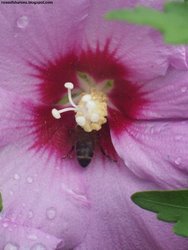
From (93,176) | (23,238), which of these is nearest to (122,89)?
(93,176)

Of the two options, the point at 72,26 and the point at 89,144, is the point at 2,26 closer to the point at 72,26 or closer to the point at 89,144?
the point at 72,26

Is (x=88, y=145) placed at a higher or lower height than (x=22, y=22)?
lower

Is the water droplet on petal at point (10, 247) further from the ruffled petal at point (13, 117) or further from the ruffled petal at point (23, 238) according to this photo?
the ruffled petal at point (13, 117)

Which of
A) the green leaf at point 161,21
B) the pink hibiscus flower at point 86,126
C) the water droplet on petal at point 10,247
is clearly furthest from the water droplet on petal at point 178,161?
the green leaf at point 161,21

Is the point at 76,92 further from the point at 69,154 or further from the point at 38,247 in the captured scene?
the point at 38,247

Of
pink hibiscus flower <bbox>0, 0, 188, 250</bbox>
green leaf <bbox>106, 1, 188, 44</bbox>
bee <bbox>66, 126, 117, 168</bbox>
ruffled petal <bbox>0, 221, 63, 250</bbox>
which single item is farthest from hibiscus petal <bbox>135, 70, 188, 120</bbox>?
green leaf <bbox>106, 1, 188, 44</bbox>

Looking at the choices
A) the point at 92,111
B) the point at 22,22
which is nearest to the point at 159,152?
the point at 92,111
